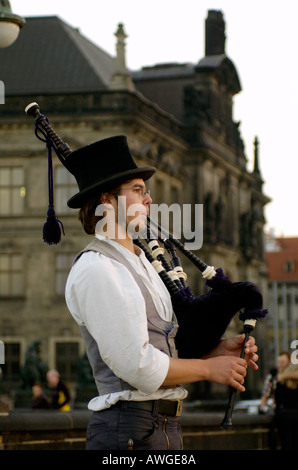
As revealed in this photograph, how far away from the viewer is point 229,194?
5481 centimetres

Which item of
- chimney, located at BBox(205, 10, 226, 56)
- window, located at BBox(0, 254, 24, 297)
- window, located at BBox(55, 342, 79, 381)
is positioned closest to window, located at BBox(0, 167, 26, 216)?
window, located at BBox(0, 254, 24, 297)

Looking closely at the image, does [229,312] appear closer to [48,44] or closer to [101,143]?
[101,143]

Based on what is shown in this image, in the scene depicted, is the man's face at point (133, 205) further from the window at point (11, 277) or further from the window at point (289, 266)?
the window at point (289, 266)

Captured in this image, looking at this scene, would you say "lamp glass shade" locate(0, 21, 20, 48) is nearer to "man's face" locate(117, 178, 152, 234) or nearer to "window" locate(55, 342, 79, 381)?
"man's face" locate(117, 178, 152, 234)

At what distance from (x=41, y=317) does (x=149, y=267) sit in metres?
34.9

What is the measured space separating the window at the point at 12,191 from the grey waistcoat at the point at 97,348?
117ft

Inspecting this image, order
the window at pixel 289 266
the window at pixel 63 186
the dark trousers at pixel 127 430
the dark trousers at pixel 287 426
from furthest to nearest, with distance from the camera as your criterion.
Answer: the window at pixel 289 266 → the window at pixel 63 186 → the dark trousers at pixel 287 426 → the dark trousers at pixel 127 430

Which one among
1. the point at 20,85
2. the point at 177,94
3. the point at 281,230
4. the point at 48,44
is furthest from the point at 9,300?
the point at 281,230

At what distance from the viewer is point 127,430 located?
3.85 meters

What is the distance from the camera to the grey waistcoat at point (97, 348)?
3891mm

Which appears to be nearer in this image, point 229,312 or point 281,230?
point 229,312

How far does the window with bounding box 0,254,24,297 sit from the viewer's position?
3912cm

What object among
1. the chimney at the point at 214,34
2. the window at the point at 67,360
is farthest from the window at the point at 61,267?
the chimney at the point at 214,34

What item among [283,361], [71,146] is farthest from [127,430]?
[71,146]
